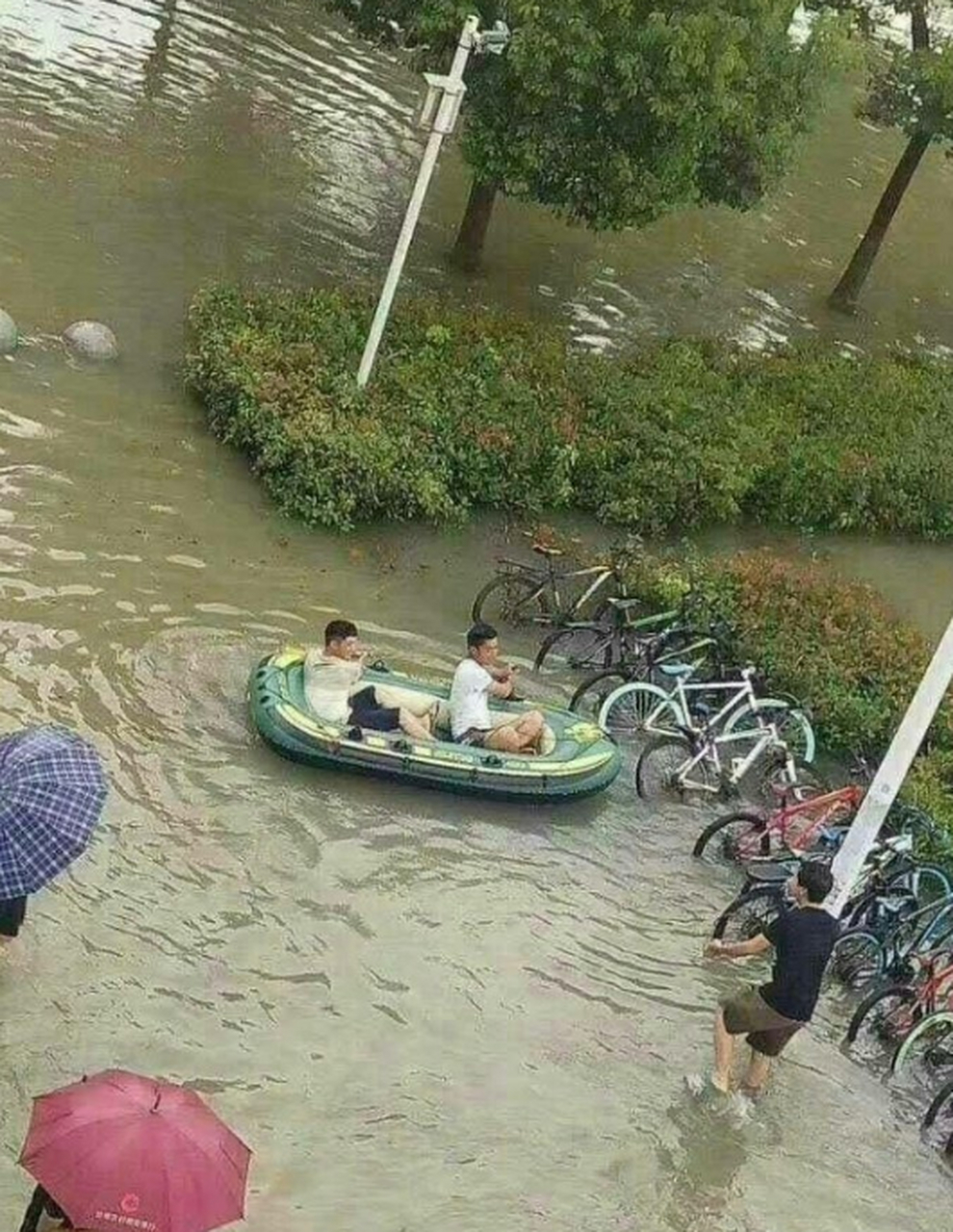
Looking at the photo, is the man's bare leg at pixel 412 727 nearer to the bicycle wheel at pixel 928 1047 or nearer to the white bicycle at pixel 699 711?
the white bicycle at pixel 699 711

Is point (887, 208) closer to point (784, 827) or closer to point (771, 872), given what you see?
point (784, 827)

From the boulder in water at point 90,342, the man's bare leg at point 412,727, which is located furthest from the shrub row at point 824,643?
the boulder in water at point 90,342

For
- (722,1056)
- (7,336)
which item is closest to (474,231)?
(7,336)

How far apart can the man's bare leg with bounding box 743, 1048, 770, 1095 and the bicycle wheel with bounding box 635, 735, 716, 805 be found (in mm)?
2972

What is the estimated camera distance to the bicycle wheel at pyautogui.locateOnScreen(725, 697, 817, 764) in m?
12.0

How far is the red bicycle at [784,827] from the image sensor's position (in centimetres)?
1093

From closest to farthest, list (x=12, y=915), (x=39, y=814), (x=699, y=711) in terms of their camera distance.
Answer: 1. (x=39, y=814)
2. (x=12, y=915)
3. (x=699, y=711)

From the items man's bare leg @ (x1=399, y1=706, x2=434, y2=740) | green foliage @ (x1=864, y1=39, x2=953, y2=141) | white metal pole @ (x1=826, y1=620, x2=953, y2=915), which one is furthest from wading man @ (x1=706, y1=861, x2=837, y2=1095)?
green foliage @ (x1=864, y1=39, x2=953, y2=141)

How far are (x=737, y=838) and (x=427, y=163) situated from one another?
730 centimetres

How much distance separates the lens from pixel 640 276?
70.2ft

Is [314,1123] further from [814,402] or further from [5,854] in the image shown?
[814,402]

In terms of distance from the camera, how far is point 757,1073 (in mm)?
8914

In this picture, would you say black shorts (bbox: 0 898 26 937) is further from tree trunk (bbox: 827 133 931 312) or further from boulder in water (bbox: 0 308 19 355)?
tree trunk (bbox: 827 133 931 312)

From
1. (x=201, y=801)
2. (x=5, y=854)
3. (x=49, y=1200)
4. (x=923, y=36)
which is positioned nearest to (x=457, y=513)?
(x=201, y=801)
